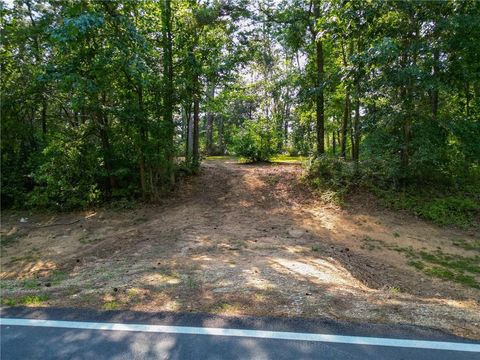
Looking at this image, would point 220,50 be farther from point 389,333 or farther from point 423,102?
point 389,333

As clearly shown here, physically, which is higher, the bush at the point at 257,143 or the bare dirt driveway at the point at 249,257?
the bush at the point at 257,143

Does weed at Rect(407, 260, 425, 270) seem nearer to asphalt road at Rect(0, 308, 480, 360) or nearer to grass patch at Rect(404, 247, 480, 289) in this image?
grass patch at Rect(404, 247, 480, 289)

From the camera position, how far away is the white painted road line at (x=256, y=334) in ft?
9.04

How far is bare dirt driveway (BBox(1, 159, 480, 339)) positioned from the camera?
3.68 meters

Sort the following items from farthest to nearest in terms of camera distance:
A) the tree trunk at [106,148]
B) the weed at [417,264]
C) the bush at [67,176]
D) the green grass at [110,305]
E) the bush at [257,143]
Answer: the bush at [257,143]
the tree trunk at [106,148]
the bush at [67,176]
the weed at [417,264]
the green grass at [110,305]

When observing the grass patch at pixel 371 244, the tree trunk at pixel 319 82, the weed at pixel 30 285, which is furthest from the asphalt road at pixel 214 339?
the tree trunk at pixel 319 82

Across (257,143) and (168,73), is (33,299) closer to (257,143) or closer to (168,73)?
(168,73)

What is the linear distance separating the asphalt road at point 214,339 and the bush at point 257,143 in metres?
11.9

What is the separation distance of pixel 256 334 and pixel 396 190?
8367 mm

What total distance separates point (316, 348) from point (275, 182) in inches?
354

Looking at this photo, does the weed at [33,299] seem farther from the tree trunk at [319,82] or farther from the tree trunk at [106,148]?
the tree trunk at [319,82]

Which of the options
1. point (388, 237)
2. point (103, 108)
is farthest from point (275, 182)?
point (103, 108)

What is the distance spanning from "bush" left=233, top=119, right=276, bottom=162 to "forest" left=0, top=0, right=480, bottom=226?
2.43 m

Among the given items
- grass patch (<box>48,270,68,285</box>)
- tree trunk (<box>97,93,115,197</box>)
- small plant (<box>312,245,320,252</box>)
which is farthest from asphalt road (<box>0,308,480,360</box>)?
tree trunk (<box>97,93,115,197</box>)
